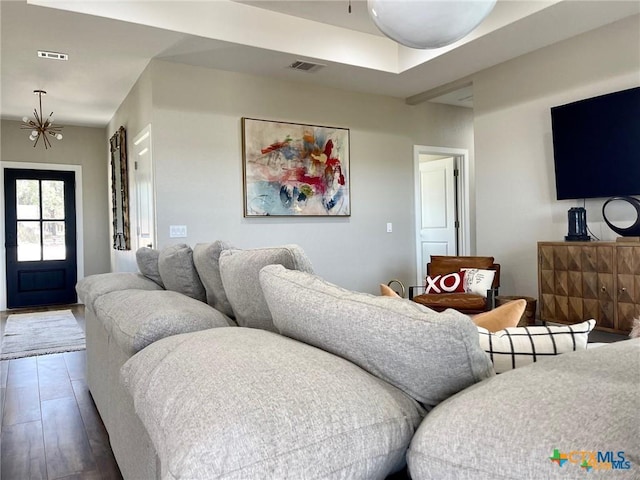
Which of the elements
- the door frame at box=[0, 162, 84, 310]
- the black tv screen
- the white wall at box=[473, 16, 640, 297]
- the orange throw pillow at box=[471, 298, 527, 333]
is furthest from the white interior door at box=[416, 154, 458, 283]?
the door frame at box=[0, 162, 84, 310]

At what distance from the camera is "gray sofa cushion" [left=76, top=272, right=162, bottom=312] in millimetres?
2387

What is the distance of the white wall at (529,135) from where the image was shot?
374 cm

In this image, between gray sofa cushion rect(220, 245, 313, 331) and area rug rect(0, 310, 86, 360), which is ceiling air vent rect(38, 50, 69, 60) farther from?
gray sofa cushion rect(220, 245, 313, 331)

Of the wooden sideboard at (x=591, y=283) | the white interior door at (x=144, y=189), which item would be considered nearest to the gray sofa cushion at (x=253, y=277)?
the wooden sideboard at (x=591, y=283)

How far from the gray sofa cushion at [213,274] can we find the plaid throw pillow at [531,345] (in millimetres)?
1117

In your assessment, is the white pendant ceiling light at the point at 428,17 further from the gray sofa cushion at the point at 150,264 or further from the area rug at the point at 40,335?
the area rug at the point at 40,335

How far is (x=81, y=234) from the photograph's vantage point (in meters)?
7.04

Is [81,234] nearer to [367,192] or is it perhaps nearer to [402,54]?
[367,192]

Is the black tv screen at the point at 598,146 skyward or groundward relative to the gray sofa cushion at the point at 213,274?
skyward

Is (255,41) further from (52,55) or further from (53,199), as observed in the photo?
(53,199)

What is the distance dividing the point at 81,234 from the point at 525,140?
6.18 metres

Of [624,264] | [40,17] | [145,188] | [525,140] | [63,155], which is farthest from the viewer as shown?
[63,155]

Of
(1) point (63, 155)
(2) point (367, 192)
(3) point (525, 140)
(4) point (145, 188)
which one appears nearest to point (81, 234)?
(1) point (63, 155)

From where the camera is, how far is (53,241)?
22.7ft
